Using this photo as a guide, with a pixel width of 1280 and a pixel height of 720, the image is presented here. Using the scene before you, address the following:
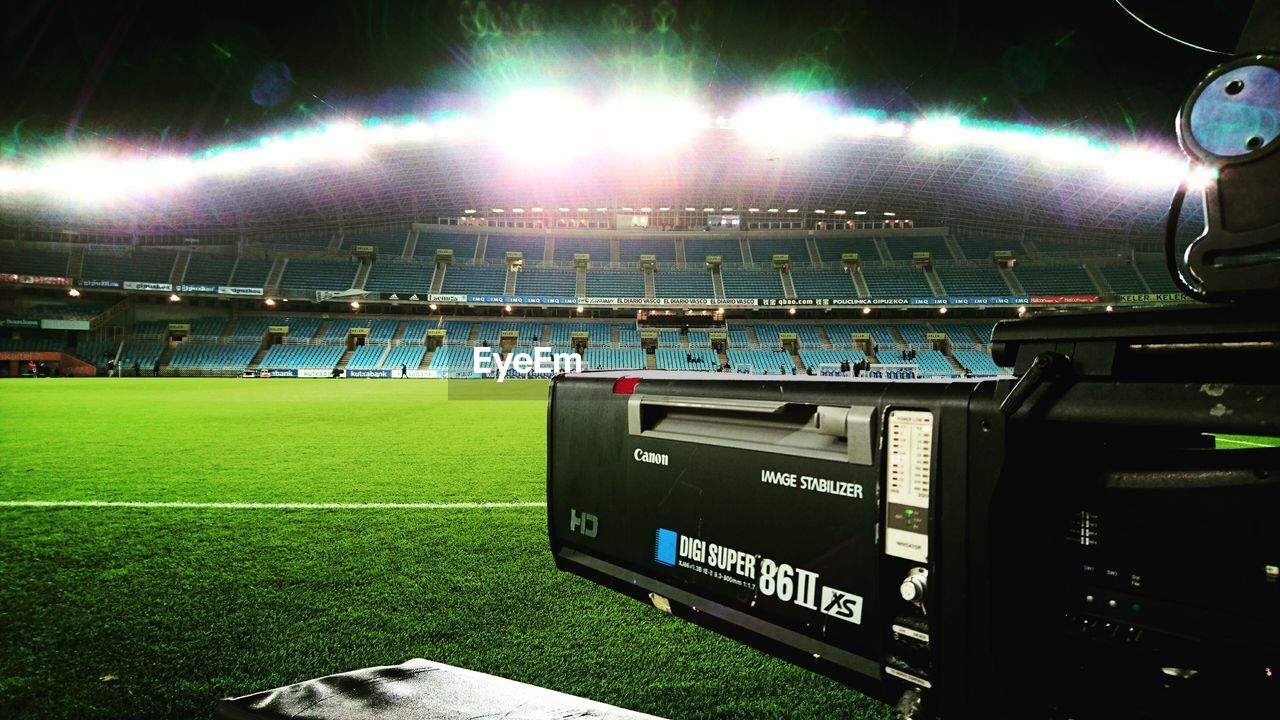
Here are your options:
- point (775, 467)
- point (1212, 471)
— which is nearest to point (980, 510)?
point (1212, 471)

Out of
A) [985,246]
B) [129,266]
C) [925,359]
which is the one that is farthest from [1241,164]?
[129,266]

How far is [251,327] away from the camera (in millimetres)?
→ 35000

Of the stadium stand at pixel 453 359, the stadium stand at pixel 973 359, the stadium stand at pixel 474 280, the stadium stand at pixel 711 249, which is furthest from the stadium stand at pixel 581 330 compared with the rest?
the stadium stand at pixel 973 359

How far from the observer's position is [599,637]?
1.85m

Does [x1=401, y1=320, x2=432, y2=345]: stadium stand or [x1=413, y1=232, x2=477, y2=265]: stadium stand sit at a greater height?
[x1=413, y1=232, x2=477, y2=265]: stadium stand

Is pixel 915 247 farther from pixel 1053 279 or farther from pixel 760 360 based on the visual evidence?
pixel 760 360

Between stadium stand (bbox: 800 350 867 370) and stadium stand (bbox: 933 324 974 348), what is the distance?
5711mm

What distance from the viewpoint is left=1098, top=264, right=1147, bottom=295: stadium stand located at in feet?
115

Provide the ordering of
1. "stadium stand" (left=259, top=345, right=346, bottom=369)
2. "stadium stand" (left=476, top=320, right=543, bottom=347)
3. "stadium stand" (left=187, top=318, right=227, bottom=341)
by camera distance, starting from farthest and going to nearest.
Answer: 1. "stadium stand" (left=476, top=320, right=543, bottom=347)
2. "stadium stand" (left=187, top=318, right=227, bottom=341)
3. "stadium stand" (left=259, top=345, right=346, bottom=369)

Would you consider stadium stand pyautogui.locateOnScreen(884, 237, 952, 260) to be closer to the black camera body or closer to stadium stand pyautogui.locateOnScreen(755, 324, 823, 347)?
stadium stand pyautogui.locateOnScreen(755, 324, 823, 347)

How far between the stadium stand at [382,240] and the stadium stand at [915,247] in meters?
33.9

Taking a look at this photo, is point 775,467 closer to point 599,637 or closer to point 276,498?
point 599,637

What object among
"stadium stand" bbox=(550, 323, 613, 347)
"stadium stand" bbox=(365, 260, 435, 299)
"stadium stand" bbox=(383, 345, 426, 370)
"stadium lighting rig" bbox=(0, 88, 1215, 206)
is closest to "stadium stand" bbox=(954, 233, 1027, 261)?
"stadium lighting rig" bbox=(0, 88, 1215, 206)

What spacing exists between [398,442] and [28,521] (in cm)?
325
